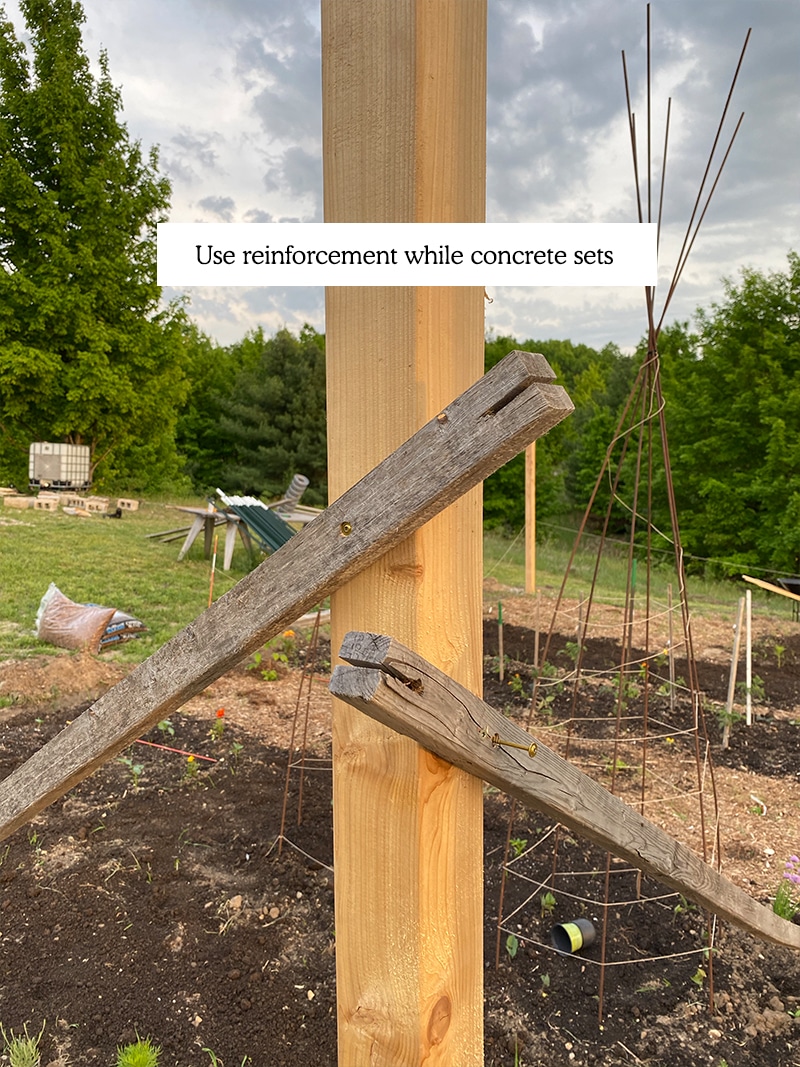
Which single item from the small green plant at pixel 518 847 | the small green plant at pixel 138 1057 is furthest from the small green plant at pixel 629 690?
the small green plant at pixel 138 1057

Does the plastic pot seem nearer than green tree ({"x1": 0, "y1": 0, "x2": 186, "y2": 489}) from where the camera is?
Yes

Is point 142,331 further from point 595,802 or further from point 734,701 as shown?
point 595,802

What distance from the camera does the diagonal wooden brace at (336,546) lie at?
89 centimetres

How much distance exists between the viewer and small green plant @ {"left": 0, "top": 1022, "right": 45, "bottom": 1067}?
169 cm

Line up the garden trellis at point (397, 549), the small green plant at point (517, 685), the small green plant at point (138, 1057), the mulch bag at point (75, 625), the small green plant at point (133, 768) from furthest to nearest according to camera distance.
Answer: the mulch bag at point (75, 625) < the small green plant at point (517, 685) < the small green plant at point (133, 768) < the small green plant at point (138, 1057) < the garden trellis at point (397, 549)

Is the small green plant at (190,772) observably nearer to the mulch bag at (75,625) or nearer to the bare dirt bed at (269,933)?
the bare dirt bed at (269,933)

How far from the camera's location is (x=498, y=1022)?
191 cm

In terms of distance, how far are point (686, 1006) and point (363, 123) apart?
7.68ft

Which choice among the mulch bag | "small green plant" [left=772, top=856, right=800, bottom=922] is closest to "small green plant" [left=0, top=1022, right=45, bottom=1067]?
"small green plant" [left=772, top=856, right=800, bottom=922]

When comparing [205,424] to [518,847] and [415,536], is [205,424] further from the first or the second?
[415,536]

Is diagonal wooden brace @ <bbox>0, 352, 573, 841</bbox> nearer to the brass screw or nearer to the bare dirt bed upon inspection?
the brass screw

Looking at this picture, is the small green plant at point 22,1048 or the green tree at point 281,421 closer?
the small green plant at point 22,1048

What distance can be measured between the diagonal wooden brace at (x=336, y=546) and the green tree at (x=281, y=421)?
20.3m

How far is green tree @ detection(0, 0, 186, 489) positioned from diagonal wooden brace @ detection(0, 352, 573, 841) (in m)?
14.8
